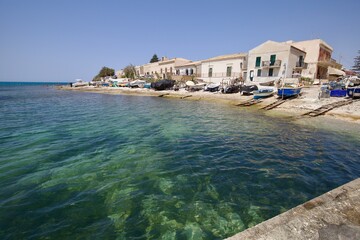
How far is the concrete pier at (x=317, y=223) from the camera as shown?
99.3 inches

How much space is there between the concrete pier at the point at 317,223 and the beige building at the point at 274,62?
120 feet

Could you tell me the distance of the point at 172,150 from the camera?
26.6 ft

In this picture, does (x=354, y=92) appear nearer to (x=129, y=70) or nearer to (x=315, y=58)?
(x=315, y=58)

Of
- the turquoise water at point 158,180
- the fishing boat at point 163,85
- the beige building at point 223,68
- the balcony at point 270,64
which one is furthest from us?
the fishing boat at point 163,85

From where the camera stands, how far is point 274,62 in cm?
3516

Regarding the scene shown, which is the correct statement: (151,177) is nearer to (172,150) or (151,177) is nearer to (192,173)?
(192,173)

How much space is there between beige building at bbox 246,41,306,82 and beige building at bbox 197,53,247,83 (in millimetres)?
2378

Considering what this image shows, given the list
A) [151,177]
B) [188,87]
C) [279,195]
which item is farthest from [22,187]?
[188,87]

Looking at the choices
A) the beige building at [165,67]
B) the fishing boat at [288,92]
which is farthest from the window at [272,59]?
Result: the beige building at [165,67]

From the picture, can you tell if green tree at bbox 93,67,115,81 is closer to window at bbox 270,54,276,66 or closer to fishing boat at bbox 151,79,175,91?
fishing boat at bbox 151,79,175,91

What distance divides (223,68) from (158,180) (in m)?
42.6

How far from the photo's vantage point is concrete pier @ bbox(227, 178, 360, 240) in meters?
2.52

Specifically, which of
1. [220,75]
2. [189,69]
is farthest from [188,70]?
[220,75]

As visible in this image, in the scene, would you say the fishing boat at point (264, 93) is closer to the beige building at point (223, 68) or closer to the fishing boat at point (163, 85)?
the beige building at point (223, 68)
